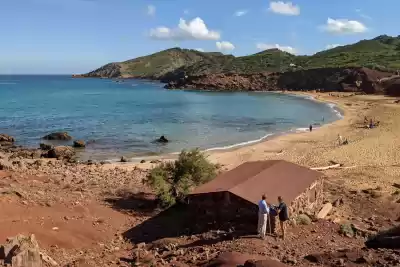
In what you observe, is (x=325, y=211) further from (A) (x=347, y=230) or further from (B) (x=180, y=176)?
(B) (x=180, y=176)

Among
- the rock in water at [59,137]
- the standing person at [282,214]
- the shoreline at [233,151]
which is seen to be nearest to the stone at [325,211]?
the standing person at [282,214]

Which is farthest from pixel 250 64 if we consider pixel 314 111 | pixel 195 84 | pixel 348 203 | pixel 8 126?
pixel 348 203

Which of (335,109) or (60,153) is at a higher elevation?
(335,109)

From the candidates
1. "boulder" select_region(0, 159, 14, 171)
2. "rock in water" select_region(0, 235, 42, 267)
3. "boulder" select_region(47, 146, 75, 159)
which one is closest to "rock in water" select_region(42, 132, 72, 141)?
"boulder" select_region(47, 146, 75, 159)

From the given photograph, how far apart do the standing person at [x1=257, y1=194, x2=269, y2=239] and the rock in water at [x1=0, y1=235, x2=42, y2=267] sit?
641 centimetres

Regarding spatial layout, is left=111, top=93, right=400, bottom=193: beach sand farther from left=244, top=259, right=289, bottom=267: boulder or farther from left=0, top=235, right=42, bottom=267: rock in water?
left=0, top=235, right=42, bottom=267: rock in water

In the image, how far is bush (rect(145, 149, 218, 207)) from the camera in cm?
1967

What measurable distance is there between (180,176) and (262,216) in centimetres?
776

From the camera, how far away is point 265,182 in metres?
16.3

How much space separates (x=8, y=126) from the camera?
56.0 m

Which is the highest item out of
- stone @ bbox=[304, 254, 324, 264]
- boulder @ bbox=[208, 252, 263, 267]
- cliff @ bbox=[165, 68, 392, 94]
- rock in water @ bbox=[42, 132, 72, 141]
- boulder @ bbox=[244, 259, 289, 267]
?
cliff @ bbox=[165, 68, 392, 94]

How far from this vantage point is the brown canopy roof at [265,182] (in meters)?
15.5

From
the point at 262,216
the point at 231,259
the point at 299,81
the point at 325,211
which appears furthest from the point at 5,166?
the point at 299,81

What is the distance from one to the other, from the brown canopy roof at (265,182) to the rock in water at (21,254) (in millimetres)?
6398
